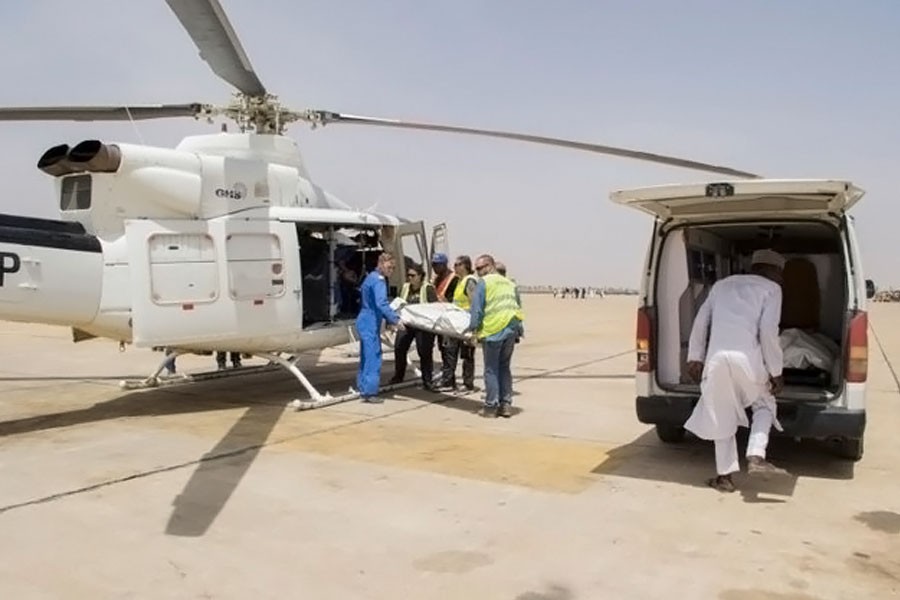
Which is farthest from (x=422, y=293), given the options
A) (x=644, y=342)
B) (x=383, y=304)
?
(x=644, y=342)

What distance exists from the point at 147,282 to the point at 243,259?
1023mm

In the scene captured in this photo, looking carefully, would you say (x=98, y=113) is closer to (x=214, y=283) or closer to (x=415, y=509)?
(x=214, y=283)

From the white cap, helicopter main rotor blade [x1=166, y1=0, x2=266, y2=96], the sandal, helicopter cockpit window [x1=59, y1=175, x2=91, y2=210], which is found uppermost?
helicopter main rotor blade [x1=166, y1=0, x2=266, y2=96]

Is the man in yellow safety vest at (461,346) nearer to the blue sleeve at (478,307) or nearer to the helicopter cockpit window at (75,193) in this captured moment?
the blue sleeve at (478,307)

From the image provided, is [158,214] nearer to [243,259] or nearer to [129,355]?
[243,259]

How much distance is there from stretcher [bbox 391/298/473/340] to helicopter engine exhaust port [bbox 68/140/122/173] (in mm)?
3324

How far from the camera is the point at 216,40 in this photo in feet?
19.9

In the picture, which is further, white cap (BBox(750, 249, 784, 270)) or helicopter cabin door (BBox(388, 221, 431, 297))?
→ helicopter cabin door (BBox(388, 221, 431, 297))

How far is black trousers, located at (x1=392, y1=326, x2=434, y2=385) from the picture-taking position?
9688 mm

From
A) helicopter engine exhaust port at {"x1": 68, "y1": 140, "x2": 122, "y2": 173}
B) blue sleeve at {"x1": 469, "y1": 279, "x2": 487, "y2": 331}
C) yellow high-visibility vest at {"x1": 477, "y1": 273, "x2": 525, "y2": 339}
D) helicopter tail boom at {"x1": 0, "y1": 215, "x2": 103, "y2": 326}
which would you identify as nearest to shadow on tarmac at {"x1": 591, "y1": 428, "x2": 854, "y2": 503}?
yellow high-visibility vest at {"x1": 477, "y1": 273, "x2": 525, "y2": 339}

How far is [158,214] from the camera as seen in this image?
787 centimetres

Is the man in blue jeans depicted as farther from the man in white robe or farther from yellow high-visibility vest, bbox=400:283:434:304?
the man in white robe

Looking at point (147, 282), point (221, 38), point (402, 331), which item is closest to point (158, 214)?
point (147, 282)

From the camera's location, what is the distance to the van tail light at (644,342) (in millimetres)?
6008
